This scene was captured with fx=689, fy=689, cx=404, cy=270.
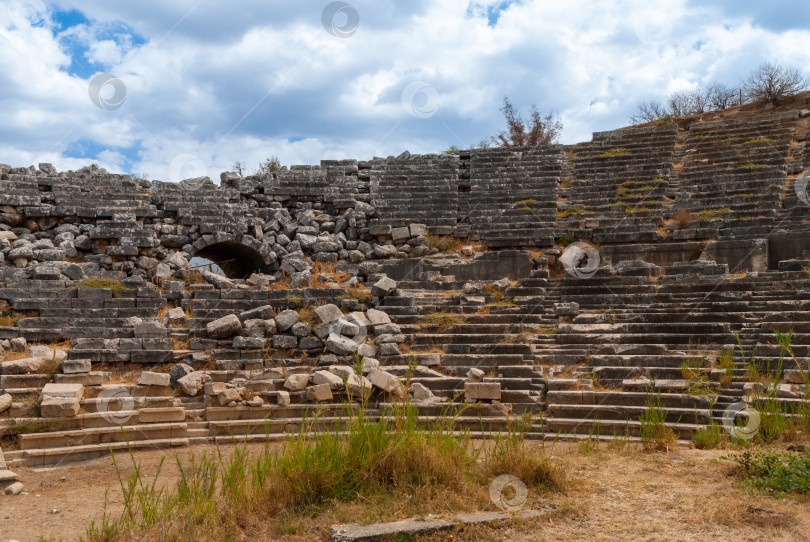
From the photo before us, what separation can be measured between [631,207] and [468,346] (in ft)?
24.0

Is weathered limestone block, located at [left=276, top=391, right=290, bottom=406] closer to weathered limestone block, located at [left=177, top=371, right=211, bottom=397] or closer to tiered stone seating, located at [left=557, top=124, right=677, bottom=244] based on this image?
weathered limestone block, located at [left=177, top=371, right=211, bottom=397]

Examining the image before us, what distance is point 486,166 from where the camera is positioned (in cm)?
1892

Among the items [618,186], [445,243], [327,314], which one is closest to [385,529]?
[327,314]

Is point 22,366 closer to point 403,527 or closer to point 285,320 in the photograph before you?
point 285,320

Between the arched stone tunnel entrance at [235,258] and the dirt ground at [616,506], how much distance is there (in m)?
9.79

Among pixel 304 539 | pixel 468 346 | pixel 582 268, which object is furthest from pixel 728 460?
pixel 582 268

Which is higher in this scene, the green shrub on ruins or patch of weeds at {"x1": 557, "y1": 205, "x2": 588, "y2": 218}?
patch of weeds at {"x1": 557, "y1": 205, "x2": 588, "y2": 218}

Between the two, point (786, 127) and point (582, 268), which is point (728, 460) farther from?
point (786, 127)

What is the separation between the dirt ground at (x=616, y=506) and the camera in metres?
4.92

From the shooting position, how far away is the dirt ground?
4922 mm

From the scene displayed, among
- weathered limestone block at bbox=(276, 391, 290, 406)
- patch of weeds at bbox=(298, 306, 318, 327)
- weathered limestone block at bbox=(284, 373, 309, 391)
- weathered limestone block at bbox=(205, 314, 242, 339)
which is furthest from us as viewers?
patch of weeds at bbox=(298, 306, 318, 327)

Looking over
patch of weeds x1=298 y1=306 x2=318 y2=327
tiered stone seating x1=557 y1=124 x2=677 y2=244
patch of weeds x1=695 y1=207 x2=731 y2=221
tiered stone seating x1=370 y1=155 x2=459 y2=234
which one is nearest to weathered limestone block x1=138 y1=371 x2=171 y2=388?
patch of weeds x1=298 y1=306 x2=318 y2=327

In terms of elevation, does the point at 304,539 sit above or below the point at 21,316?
below

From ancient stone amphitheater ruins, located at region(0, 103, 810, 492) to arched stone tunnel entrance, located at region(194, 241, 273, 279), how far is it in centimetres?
9
